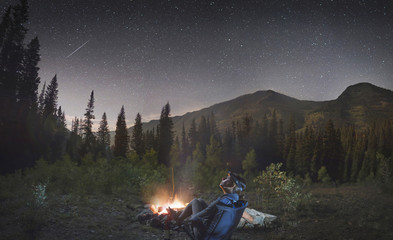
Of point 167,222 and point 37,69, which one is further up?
point 37,69

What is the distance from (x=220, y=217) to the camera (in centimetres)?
360

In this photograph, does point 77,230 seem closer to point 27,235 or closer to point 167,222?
point 27,235

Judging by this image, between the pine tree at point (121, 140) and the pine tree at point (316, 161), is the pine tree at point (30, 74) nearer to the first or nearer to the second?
the pine tree at point (121, 140)

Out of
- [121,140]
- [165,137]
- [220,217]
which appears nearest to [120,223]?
[220,217]

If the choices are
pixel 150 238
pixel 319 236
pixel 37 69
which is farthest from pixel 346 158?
pixel 37 69

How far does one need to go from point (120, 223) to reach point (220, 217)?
6324mm

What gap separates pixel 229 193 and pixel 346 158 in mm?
72210

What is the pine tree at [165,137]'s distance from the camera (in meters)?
50.7

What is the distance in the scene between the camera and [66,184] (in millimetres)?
12109

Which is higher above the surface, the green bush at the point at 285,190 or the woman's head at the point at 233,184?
the woman's head at the point at 233,184

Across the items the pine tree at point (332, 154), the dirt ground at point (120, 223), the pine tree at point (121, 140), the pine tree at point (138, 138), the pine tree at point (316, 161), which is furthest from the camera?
the pine tree at point (138, 138)

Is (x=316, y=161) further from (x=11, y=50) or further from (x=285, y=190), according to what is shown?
(x=11, y=50)

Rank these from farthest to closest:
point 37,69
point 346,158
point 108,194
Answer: point 346,158 < point 37,69 < point 108,194

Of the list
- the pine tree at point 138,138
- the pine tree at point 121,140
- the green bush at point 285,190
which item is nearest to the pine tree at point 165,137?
the pine tree at point 138,138
